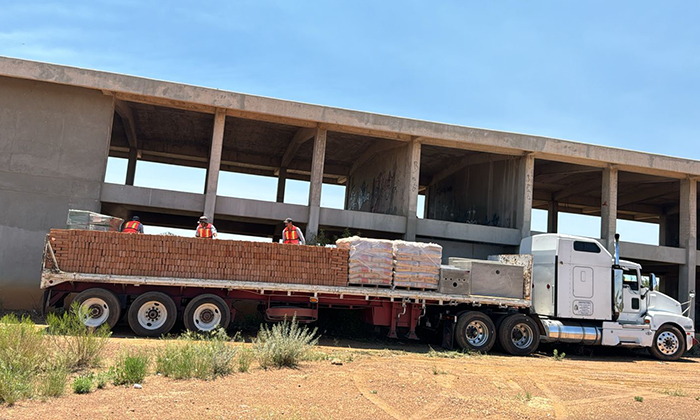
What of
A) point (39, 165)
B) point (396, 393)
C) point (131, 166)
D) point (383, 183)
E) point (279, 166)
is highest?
point (279, 166)

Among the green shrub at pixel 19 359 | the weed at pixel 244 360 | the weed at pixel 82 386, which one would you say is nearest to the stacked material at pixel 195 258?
the weed at pixel 244 360

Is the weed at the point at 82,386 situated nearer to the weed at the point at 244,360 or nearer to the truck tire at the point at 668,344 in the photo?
the weed at the point at 244,360

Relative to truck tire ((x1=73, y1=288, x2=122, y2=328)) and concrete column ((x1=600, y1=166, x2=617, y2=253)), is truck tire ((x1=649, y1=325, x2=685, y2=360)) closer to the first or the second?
concrete column ((x1=600, y1=166, x2=617, y2=253))

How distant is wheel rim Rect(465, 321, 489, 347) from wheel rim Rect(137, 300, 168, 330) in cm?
718

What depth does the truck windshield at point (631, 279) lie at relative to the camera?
1433cm

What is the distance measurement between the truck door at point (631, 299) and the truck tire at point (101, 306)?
40.8 ft

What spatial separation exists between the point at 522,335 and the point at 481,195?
10579 mm

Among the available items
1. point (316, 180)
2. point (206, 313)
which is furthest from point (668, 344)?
point (206, 313)

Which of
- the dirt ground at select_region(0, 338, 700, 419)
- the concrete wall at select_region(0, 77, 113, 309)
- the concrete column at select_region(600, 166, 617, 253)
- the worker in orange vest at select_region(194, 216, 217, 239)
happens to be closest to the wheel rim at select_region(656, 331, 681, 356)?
the dirt ground at select_region(0, 338, 700, 419)

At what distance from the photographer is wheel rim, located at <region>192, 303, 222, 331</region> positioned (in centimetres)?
1225

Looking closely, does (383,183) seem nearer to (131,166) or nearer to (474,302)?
(474,302)

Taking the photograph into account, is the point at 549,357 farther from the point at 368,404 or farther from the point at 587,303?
the point at 368,404

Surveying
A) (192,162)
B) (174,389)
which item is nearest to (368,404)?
(174,389)

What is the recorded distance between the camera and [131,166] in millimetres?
25328
